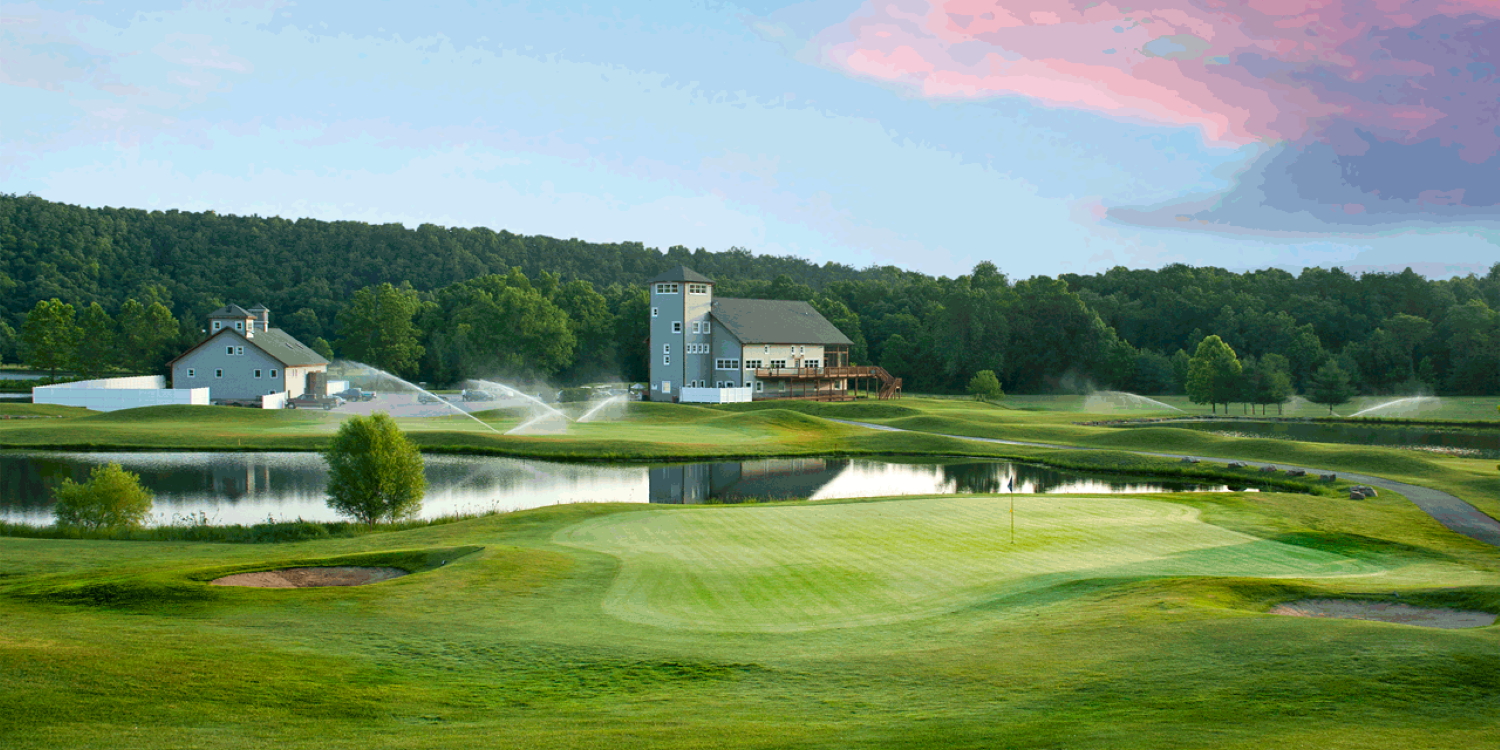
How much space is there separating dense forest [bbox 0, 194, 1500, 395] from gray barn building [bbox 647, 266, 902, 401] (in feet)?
67.6

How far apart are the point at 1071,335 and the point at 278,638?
332ft

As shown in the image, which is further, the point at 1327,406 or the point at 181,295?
the point at 181,295

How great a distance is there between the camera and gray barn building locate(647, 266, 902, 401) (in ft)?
260

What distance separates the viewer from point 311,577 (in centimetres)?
1792

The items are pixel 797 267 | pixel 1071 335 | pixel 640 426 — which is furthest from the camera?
pixel 797 267

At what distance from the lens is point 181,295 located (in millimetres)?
111938

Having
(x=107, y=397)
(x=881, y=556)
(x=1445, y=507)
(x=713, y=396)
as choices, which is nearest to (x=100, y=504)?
(x=881, y=556)

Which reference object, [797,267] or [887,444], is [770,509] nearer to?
[887,444]

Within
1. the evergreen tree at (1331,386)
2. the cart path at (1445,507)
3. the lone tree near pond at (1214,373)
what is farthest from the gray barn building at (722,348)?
the cart path at (1445,507)

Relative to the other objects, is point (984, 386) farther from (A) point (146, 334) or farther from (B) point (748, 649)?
(B) point (748, 649)

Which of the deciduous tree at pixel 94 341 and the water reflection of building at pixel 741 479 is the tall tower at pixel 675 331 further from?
the deciduous tree at pixel 94 341

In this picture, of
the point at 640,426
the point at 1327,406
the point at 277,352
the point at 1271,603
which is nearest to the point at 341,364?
the point at 277,352

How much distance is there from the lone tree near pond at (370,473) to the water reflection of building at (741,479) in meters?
9.21

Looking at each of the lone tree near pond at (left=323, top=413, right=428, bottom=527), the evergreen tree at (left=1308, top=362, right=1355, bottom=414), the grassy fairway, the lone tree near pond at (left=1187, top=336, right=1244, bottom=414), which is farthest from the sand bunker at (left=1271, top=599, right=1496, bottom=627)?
the evergreen tree at (left=1308, top=362, right=1355, bottom=414)
